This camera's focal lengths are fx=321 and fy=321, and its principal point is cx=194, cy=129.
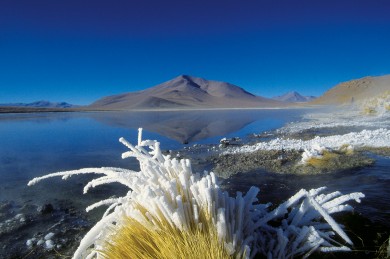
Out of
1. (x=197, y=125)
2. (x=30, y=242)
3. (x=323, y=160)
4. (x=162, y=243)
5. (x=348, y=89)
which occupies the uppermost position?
(x=348, y=89)

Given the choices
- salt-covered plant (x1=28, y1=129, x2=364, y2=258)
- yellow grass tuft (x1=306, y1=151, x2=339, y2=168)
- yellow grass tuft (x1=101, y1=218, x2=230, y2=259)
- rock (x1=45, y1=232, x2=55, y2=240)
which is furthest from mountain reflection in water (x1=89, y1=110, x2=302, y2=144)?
yellow grass tuft (x1=101, y1=218, x2=230, y2=259)

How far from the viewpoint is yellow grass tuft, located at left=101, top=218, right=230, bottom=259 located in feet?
4.85

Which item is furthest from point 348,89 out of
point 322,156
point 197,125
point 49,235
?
point 49,235

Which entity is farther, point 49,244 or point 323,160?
point 323,160

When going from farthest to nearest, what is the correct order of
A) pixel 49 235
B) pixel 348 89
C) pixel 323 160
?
pixel 348 89 → pixel 323 160 → pixel 49 235

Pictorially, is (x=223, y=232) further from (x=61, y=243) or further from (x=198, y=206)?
(x=61, y=243)

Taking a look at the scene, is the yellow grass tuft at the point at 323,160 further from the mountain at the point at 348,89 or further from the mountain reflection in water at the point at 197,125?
the mountain at the point at 348,89

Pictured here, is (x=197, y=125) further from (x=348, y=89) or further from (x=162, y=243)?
(x=348, y=89)

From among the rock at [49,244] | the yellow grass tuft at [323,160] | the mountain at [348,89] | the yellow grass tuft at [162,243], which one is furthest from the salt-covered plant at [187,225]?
the mountain at [348,89]

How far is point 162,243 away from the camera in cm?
154

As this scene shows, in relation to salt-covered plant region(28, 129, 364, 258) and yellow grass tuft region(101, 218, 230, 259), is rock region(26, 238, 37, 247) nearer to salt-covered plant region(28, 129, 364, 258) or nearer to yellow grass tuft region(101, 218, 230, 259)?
salt-covered plant region(28, 129, 364, 258)

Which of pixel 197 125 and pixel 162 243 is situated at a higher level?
pixel 162 243

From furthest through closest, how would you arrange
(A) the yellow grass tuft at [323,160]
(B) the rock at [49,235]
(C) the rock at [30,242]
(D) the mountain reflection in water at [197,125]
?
1. (D) the mountain reflection in water at [197,125]
2. (A) the yellow grass tuft at [323,160]
3. (B) the rock at [49,235]
4. (C) the rock at [30,242]

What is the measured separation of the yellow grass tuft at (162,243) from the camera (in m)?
1.48
